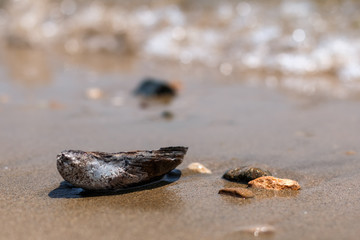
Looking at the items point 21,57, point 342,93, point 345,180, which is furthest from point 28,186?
point 21,57

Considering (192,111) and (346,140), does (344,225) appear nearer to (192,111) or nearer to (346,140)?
(346,140)

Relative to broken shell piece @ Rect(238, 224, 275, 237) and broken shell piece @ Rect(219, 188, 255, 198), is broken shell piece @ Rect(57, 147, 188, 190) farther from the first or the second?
broken shell piece @ Rect(238, 224, 275, 237)

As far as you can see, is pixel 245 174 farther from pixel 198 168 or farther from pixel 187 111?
pixel 187 111

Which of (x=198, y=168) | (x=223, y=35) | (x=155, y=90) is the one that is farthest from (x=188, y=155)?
(x=223, y=35)

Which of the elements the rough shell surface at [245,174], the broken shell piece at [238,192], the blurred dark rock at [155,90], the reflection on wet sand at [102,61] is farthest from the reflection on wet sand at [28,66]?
the broken shell piece at [238,192]

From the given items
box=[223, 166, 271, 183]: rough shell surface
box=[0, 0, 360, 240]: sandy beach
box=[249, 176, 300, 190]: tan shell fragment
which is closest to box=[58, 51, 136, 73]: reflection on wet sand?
box=[0, 0, 360, 240]: sandy beach

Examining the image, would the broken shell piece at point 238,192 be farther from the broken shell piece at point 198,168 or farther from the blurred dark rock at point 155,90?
the blurred dark rock at point 155,90
